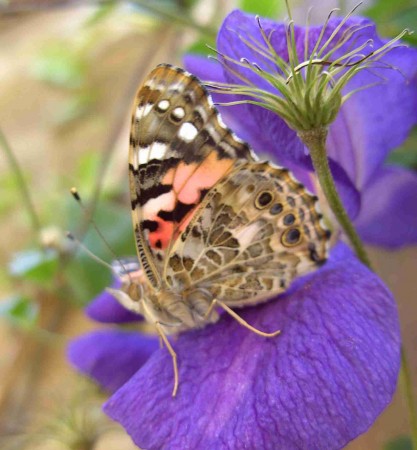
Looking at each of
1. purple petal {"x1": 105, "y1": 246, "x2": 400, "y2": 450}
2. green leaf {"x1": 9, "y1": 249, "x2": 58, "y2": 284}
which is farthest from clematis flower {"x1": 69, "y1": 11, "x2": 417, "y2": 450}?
green leaf {"x1": 9, "y1": 249, "x2": 58, "y2": 284}

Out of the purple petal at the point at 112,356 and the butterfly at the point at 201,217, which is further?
the purple petal at the point at 112,356

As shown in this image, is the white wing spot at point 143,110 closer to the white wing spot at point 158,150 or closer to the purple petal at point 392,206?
the white wing spot at point 158,150

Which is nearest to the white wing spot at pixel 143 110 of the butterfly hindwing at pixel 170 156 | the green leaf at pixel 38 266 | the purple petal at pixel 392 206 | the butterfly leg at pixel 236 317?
the butterfly hindwing at pixel 170 156

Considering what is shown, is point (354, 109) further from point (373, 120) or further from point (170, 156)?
point (170, 156)

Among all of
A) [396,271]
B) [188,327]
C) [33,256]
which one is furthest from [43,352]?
[188,327]

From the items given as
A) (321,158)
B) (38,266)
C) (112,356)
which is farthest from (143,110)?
(38,266)

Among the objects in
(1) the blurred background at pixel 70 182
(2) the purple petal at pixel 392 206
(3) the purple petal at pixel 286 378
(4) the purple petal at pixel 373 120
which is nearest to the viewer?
(3) the purple petal at pixel 286 378

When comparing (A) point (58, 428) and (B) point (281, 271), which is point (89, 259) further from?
(B) point (281, 271)
